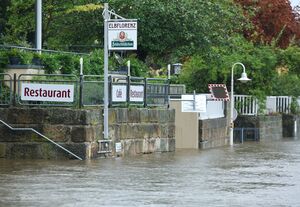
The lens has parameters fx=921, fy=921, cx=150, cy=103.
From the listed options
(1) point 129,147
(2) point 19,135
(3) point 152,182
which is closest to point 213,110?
(1) point 129,147

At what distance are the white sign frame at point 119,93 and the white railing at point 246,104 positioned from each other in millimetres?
13949

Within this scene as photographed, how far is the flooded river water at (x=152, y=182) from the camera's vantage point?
13.9 meters

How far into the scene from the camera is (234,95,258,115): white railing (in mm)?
38094

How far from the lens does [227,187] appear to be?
1614 cm

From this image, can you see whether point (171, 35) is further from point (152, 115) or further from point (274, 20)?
point (274, 20)

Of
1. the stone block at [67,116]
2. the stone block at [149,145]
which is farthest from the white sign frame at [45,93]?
the stone block at [149,145]

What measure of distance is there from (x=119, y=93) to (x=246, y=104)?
49.7ft

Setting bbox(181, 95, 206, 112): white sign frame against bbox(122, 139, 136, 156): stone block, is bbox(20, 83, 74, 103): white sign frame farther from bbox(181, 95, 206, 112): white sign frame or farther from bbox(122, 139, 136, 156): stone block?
bbox(181, 95, 206, 112): white sign frame

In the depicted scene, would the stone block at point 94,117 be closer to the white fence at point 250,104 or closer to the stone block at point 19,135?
the stone block at point 19,135

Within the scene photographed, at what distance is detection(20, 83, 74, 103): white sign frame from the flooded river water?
173 cm

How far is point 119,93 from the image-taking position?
24.2m

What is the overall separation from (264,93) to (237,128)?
2.33 meters

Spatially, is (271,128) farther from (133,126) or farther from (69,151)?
(69,151)

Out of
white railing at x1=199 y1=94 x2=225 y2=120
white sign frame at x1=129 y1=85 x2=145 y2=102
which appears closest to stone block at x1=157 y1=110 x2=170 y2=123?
white sign frame at x1=129 y1=85 x2=145 y2=102
